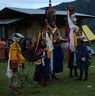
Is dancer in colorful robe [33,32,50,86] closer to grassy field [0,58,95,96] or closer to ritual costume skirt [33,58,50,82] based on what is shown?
ritual costume skirt [33,58,50,82]

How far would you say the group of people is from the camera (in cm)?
1173

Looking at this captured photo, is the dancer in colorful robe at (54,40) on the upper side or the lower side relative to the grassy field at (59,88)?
upper

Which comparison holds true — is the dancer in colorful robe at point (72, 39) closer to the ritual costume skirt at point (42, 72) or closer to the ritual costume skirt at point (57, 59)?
the ritual costume skirt at point (57, 59)

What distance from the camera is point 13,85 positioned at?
460 inches

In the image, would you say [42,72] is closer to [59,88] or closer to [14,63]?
[59,88]

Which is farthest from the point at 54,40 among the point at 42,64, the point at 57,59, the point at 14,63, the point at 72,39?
the point at 14,63

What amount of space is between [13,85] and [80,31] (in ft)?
13.8

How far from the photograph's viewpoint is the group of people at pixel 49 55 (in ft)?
38.5

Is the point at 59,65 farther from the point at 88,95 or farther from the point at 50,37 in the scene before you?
the point at 88,95

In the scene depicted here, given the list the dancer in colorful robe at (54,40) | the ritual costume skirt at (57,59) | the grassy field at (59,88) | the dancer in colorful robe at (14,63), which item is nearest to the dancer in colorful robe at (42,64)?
the grassy field at (59,88)

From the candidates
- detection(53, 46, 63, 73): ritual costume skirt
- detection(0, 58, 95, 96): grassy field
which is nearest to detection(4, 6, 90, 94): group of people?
detection(53, 46, 63, 73): ritual costume skirt

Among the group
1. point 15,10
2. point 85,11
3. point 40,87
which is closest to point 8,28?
point 15,10

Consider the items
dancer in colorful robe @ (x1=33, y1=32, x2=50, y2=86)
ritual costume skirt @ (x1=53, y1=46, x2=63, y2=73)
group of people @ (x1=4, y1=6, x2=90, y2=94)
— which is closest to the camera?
group of people @ (x1=4, y1=6, x2=90, y2=94)

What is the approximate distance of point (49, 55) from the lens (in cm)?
1329
